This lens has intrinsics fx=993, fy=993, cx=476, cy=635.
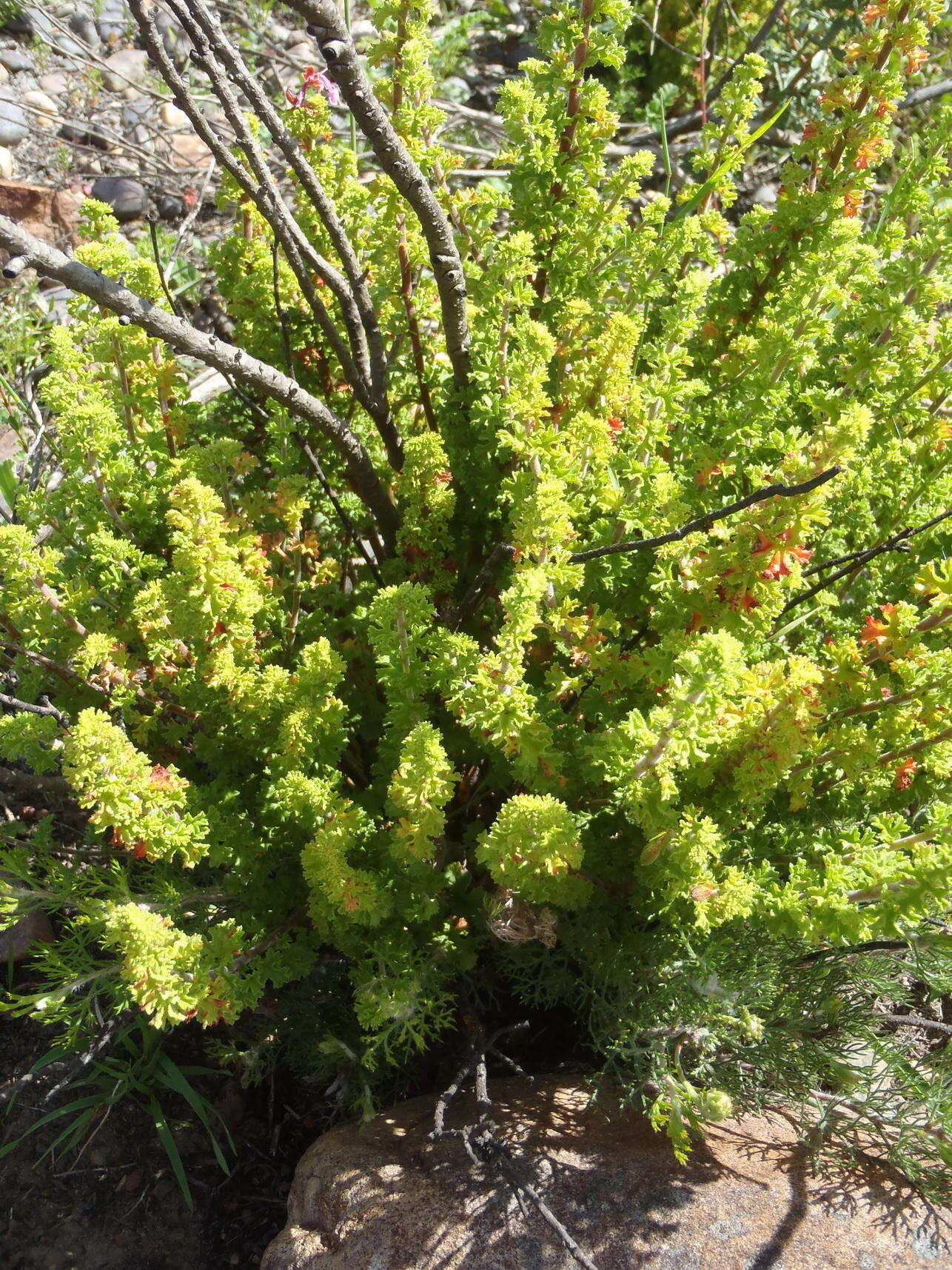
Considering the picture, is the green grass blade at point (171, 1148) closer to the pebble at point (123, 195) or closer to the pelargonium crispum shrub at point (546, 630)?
the pelargonium crispum shrub at point (546, 630)

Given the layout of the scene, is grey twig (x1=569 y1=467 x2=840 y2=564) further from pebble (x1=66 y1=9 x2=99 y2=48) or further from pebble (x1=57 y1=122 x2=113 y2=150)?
pebble (x1=66 y1=9 x2=99 y2=48)

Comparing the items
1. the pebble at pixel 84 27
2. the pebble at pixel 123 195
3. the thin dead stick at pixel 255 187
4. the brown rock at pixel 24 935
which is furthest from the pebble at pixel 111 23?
the brown rock at pixel 24 935

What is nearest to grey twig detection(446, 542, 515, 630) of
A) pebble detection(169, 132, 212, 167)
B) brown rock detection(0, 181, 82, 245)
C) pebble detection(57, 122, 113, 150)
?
brown rock detection(0, 181, 82, 245)

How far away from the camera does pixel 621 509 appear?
6.97 feet

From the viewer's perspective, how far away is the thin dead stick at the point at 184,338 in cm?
182

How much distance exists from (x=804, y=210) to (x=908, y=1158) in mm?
2106

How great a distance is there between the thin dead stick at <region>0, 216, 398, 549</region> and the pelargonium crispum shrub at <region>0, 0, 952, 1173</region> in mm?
12

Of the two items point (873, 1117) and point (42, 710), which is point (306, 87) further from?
point (873, 1117)

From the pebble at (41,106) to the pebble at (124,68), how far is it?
1.08 feet

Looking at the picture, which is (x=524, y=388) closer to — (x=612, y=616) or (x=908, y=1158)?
(x=612, y=616)

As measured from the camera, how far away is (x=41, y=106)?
516 centimetres

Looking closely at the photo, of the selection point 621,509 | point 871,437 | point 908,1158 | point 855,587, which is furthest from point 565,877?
point 871,437

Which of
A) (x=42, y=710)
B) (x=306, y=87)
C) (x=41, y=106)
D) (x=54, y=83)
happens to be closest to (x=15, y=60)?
(x=54, y=83)

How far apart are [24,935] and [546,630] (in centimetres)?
186
